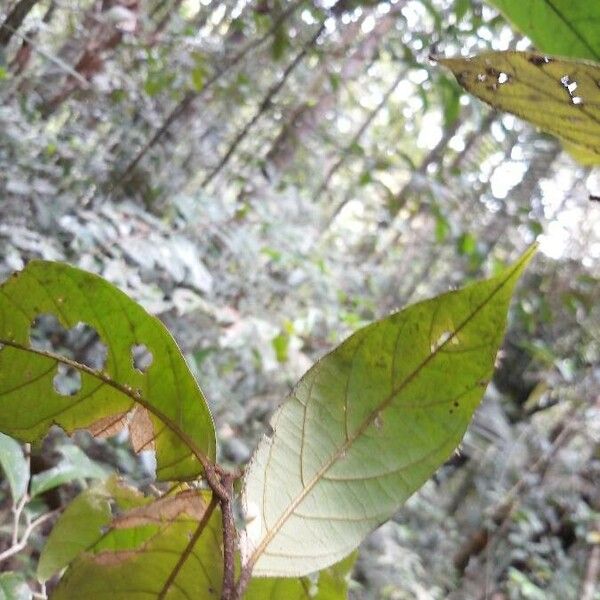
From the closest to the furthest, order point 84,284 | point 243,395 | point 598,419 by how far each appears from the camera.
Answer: point 84,284
point 243,395
point 598,419

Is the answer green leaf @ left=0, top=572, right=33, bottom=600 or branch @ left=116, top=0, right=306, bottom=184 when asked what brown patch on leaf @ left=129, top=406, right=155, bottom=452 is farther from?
branch @ left=116, top=0, right=306, bottom=184

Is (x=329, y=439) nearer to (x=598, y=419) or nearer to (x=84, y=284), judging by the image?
(x=84, y=284)

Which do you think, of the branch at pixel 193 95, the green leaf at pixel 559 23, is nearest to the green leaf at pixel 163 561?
the green leaf at pixel 559 23

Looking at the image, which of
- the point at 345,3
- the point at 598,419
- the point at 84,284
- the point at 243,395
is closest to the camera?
the point at 84,284

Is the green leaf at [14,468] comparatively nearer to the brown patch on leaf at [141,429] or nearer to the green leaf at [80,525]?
the green leaf at [80,525]

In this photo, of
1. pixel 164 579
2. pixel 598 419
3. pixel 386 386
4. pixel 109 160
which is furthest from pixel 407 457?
pixel 598 419
